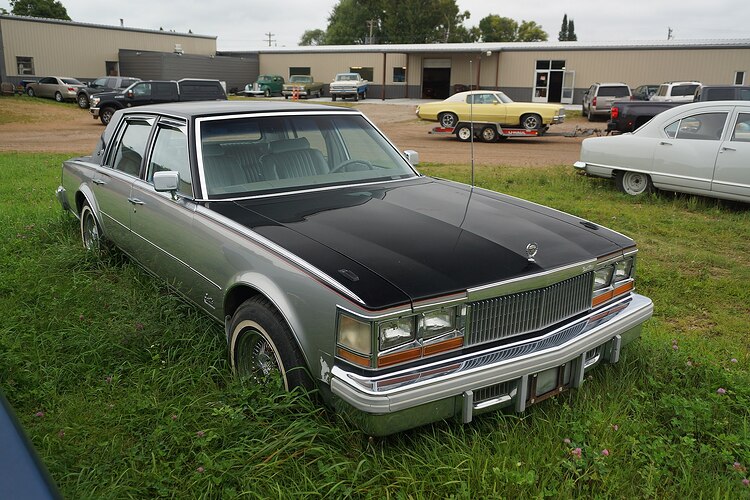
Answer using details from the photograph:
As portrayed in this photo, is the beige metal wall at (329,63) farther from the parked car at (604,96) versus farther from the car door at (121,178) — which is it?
the car door at (121,178)

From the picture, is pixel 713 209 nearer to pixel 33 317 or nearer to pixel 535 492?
pixel 535 492

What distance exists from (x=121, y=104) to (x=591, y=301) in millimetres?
22479

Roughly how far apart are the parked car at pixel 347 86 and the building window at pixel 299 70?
727cm

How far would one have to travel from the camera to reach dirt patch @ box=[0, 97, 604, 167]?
1619 centimetres

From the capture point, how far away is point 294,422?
3004 millimetres

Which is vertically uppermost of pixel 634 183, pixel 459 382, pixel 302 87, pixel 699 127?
pixel 302 87

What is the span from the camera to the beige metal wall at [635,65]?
33.7 metres

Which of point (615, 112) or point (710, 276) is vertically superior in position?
point (615, 112)

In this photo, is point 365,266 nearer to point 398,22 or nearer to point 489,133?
point 489,133

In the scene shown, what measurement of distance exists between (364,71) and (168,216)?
4357cm

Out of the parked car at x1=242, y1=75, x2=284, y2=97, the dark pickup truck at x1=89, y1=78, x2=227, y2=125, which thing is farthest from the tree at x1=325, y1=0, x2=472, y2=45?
the dark pickup truck at x1=89, y1=78, x2=227, y2=125

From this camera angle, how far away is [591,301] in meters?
3.56

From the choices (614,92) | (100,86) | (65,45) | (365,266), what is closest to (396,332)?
(365,266)

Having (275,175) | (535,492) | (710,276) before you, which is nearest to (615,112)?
(710,276)
